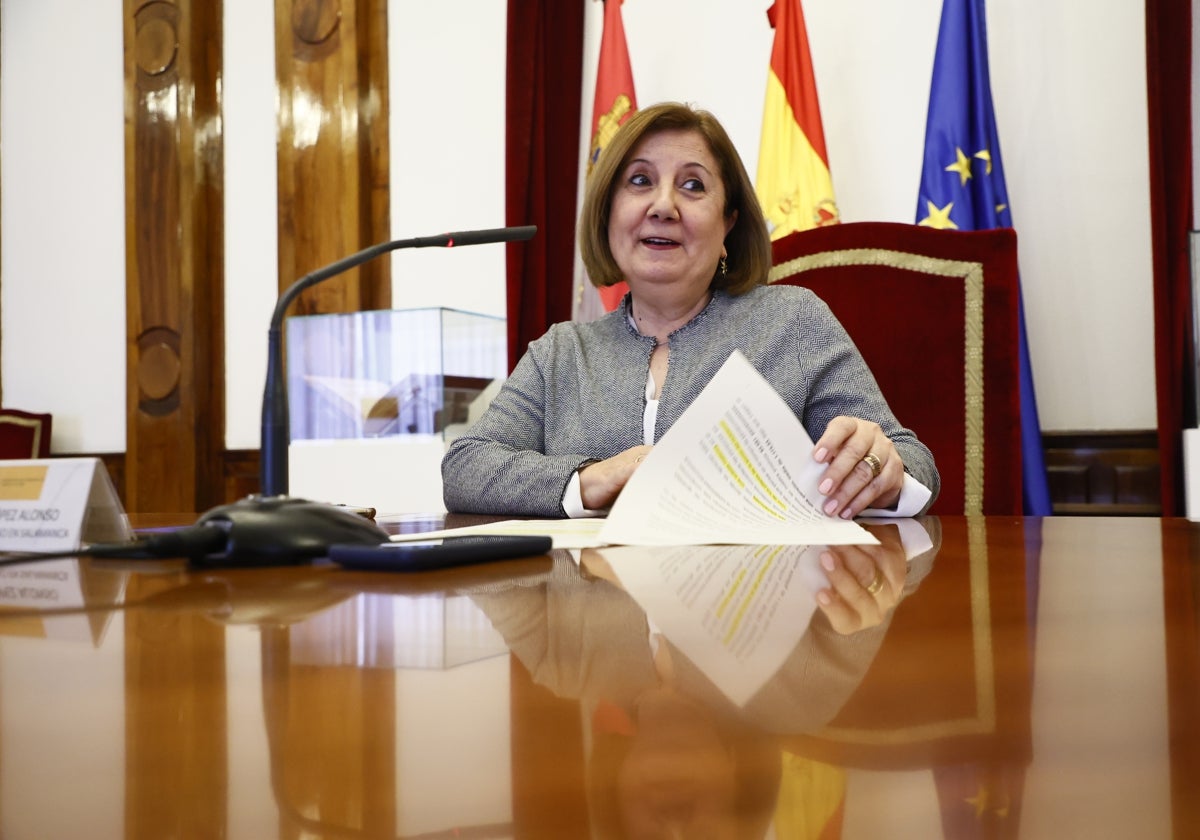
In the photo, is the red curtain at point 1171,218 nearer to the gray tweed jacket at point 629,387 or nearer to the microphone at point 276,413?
the gray tweed jacket at point 629,387

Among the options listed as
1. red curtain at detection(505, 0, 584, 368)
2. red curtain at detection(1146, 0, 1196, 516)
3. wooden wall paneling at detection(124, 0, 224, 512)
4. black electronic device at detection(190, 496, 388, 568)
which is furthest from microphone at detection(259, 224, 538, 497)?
wooden wall paneling at detection(124, 0, 224, 512)

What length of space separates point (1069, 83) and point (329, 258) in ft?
7.86

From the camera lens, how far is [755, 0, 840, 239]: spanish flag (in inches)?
101

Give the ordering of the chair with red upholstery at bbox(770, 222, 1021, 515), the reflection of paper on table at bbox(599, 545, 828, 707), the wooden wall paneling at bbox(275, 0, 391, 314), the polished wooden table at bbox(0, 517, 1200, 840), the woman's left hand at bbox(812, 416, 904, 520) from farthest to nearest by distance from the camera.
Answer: the wooden wall paneling at bbox(275, 0, 391, 314) < the chair with red upholstery at bbox(770, 222, 1021, 515) < the woman's left hand at bbox(812, 416, 904, 520) < the reflection of paper on table at bbox(599, 545, 828, 707) < the polished wooden table at bbox(0, 517, 1200, 840)

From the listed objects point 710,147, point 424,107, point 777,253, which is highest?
point 424,107

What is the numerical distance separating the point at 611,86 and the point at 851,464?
2.18 meters

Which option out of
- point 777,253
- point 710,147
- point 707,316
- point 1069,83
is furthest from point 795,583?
point 1069,83

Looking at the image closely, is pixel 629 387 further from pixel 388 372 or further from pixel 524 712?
pixel 388 372

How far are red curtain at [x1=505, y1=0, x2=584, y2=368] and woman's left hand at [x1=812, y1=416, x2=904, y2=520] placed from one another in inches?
83.5

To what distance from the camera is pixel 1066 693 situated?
231mm

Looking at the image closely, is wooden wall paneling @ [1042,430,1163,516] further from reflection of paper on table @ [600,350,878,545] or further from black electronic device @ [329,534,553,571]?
black electronic device @ [329,534,553,571]

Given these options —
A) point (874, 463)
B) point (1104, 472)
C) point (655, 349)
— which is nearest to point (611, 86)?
point (655, 349)

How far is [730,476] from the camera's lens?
2.78 feet

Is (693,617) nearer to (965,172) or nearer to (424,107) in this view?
(965,172)
